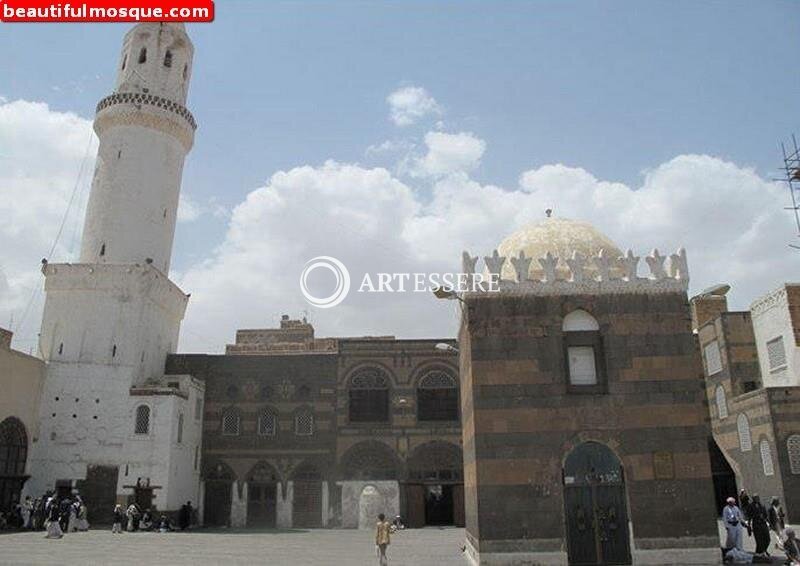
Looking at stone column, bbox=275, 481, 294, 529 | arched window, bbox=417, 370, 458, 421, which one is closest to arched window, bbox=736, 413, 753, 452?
arched window, bbox=417, 370, 458, 421

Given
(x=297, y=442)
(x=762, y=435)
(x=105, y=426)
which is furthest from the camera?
(x=297, y=442)

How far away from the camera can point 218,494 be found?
34.0m

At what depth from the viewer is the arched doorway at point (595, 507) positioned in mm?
14383

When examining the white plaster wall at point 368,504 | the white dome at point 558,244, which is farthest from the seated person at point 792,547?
the white plaster wall at point 368,504

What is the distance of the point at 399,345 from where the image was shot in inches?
1387

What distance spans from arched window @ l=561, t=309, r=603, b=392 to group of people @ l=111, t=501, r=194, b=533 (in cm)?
2069

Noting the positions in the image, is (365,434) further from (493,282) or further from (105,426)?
(493,282)

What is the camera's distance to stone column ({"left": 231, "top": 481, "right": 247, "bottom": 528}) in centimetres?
3359

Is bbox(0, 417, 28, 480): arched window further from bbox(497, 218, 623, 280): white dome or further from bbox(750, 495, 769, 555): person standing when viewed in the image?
bbox(750, 495, 769, 555): person standing

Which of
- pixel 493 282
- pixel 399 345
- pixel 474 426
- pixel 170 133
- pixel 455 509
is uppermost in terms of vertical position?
pixel 170 133

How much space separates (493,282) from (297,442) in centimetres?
2202

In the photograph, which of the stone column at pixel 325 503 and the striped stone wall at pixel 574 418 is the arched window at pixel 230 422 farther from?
the striped stone wall at pixel 574 418

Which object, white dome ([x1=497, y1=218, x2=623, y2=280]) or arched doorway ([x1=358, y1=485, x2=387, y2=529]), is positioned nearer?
white dome ([x1=497, y1=218, x2=623, y2=280])

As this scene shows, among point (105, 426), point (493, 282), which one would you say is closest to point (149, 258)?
point (105, 426)
